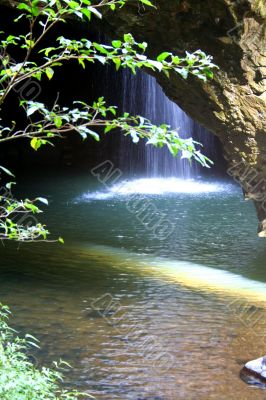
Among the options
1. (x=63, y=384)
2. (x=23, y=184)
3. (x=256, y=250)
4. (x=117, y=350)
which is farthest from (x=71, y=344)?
(x=23, y=184)

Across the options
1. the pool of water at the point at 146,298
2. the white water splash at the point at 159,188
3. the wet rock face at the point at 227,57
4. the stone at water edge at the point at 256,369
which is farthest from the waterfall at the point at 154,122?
Answer: the stone at water edge at the point at 256,369

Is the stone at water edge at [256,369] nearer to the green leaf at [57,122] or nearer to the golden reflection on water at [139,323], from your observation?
the golden reflection on water at [139,323]

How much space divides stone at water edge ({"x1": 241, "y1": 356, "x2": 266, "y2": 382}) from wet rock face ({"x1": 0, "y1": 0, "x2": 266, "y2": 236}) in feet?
9.63

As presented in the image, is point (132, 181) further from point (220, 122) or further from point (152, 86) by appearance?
point (220, 122)

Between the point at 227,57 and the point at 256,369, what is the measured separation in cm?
328

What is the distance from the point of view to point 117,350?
15.5 ft

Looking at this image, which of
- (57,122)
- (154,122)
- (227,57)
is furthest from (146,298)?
(154,122)

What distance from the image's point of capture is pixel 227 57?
20.6 ft

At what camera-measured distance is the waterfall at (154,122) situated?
15688 mm

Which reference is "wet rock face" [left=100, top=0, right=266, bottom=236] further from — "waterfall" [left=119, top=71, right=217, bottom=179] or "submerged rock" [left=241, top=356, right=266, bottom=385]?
"waterfall" [left=119, top=71, right=217, bottom=179]

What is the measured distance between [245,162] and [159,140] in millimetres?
4789

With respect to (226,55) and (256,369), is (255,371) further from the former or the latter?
(226,55)

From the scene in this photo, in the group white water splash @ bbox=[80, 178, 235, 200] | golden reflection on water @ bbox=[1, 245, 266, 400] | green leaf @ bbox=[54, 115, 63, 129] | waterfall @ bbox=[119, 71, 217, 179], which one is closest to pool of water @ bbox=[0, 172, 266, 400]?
golden reflection on water @ bbox=[1, 245, 266, 400]

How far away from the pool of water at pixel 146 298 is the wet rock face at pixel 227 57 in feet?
4.28
